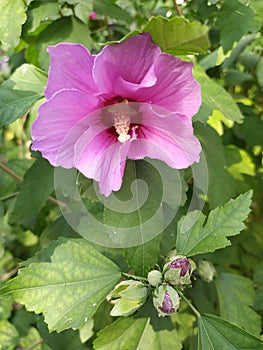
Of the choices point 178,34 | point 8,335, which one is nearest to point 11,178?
point 8,335

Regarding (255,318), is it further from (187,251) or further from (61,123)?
(61,123)

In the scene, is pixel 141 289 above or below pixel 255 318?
above

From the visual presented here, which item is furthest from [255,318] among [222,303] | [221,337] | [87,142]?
[87,142]

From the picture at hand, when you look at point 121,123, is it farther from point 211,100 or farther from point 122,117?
point 211,100

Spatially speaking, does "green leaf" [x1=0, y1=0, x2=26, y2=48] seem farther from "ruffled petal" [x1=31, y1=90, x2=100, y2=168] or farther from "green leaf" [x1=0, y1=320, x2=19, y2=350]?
"green leaf" [x1=0, y1=320, x2=19, y2=350]

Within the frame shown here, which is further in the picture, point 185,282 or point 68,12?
point 68,12

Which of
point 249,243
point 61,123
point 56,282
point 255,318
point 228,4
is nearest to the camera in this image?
point 61,123

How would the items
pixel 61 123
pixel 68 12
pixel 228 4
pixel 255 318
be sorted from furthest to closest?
pixel 68 12, pixel 255 318, pixel 228 4, pixel 61 123
